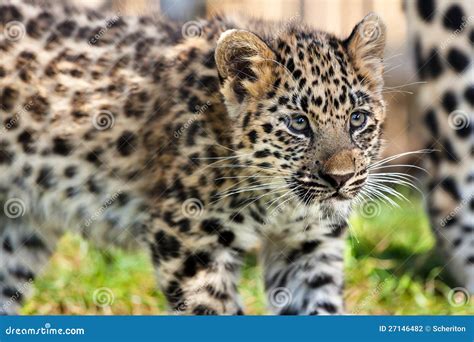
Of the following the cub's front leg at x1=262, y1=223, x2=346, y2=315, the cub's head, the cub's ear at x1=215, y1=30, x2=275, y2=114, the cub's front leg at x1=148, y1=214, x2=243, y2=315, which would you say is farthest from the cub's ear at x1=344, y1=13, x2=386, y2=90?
the cub's front leg at x1=148, y1=214, x2=243, y2=315

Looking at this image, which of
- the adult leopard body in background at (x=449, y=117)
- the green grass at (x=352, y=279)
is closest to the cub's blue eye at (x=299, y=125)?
the green grass at (x=352, y=279)

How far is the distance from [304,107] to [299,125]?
10 centimetres

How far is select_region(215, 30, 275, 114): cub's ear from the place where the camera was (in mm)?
5797

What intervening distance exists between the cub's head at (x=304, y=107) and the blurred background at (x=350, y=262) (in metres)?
0.56

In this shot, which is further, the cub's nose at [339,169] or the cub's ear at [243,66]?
the cub's ear at [243,66]

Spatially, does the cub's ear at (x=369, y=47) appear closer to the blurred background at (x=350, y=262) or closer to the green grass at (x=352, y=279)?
the blurred background at (x=350, y=262)

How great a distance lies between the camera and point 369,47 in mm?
6047

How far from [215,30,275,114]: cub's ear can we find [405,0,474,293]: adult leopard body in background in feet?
5.33

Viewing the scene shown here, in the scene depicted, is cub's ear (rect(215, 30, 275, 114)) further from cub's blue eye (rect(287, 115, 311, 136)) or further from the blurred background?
the blurred background

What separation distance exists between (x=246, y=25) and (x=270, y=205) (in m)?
1.14

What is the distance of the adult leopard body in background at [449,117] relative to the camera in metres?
6.93

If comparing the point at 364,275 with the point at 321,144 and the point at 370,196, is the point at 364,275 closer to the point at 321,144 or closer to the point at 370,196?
the point at 370,196

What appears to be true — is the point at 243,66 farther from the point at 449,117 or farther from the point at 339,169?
the point at 449,117

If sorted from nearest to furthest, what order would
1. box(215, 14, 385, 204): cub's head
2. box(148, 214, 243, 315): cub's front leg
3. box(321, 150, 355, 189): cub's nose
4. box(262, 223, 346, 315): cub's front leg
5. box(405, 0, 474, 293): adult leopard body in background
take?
box(321, 150, 355, 189): cub's nose → box(215, 14, 385, 204): cub's head → box(148, 214, 243, 315): cub's front leg → box(262, 223, 346, 315): cub's front leg → box(405, 0, 474, 293): adult leopard body in background
